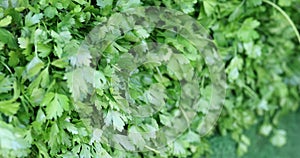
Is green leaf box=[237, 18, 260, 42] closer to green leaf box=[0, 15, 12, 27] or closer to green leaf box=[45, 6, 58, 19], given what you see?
green leaf box=[45, 6, 58, 19]

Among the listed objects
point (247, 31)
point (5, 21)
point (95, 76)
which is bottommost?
point (247, 31)

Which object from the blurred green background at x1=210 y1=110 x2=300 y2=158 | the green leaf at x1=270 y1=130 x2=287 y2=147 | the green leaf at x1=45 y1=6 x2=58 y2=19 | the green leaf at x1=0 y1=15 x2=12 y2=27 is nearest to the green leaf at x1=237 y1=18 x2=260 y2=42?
the blurred green background at x1=210 y1=110 x2=300 y2=158

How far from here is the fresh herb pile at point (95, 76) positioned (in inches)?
41.9

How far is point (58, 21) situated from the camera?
112cm

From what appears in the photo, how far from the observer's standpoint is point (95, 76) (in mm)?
1077

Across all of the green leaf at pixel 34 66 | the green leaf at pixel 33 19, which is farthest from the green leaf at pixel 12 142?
the green leaf at pixel 33 19

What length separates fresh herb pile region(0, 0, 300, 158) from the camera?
1063 mm

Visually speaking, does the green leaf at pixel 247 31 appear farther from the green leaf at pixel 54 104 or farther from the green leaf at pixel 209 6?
the green leaf at pixel 54 104

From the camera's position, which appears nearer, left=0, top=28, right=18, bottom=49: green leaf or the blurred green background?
left=0, top=28, right=18, bottom=49: green leaf

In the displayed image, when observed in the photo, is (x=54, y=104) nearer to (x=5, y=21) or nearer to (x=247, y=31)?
(x=5, y=21)

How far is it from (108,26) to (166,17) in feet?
0.62

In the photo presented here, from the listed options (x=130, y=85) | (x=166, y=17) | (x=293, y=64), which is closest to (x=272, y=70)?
(x=293, y=64)

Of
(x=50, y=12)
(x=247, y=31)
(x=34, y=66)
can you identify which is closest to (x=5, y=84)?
(x=34, y=66)

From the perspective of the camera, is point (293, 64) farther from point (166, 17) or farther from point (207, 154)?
point (166, 17)
